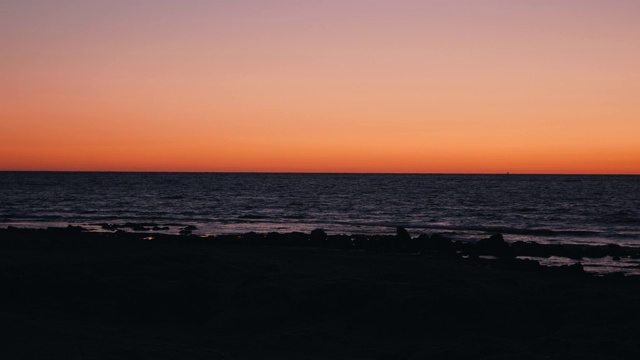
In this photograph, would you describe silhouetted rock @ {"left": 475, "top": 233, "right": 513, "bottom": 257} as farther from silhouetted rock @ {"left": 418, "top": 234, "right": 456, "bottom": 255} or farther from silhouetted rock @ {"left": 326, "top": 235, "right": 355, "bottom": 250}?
silhouetted rock @ {"left": 326, "top": 235, "right": 355, "bottom": 250}

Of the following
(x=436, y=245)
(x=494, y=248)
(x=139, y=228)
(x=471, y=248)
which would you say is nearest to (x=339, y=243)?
(x=436, y=245)

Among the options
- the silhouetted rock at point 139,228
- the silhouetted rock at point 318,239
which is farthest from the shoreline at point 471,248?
the silhouetted rock at point 139,228

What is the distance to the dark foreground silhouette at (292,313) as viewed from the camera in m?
11.3

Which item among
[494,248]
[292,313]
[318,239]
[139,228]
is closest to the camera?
[292,313]

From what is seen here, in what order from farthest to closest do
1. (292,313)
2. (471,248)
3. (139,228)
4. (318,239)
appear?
(139,228) < (318,239) < (471,248) < (292,313)

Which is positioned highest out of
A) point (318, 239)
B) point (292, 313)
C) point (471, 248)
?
point (292, 313)

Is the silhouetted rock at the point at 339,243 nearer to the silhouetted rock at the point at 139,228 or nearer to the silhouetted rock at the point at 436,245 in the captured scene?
the silhouetted rock at the point at 436,245

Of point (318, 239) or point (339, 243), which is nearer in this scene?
point (339, 243)

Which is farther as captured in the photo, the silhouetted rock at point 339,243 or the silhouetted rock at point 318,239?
the silhouetted rock at point 318,239

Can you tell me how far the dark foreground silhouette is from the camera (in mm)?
11281

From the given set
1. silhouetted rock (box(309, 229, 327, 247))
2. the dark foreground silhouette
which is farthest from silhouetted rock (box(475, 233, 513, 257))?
the dark foreground silhouette

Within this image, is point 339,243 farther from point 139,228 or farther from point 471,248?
point 139,228

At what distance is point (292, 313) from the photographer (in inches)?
557

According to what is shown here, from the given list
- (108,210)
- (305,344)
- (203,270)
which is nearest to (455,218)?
(108,210)
